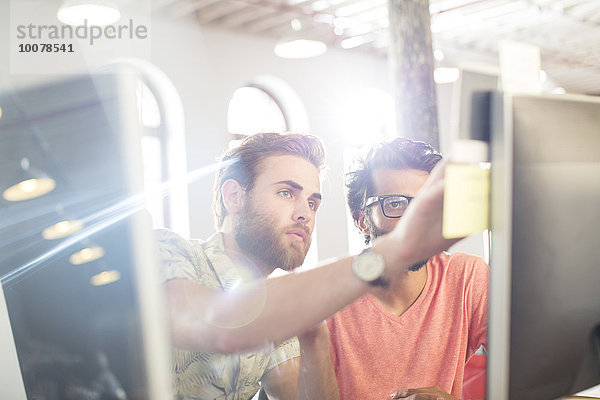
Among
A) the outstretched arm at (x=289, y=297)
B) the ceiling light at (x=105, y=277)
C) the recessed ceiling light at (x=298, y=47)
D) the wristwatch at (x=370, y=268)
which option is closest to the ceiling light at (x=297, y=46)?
the recessed ceiling light at (x=298, y=47)

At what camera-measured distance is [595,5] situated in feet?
17.3

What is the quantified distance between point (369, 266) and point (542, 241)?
227mm

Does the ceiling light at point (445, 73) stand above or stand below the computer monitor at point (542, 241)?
above

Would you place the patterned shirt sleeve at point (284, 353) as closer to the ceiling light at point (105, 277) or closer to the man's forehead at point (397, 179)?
the man's forehead at point (397, 179)

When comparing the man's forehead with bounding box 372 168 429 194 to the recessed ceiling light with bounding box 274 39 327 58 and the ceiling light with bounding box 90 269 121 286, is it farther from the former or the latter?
the recessed ceiling light with bounding box 274 39 327 58

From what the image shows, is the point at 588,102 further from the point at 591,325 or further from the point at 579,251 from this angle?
the point at 591,325

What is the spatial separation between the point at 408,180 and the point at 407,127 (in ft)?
2.90

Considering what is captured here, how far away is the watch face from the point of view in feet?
2.46

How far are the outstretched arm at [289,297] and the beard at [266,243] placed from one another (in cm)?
51

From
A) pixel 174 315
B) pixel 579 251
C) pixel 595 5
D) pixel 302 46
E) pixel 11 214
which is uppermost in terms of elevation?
pixel 595 5

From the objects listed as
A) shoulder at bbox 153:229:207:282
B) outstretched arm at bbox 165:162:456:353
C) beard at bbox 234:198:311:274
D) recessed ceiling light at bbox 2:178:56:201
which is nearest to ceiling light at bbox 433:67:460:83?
beard at bbox 234:198:311:274

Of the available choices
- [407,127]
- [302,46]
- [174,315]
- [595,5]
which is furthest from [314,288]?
[595,5]

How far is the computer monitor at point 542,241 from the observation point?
2.06ft

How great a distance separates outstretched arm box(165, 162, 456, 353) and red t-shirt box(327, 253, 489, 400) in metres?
0.47
